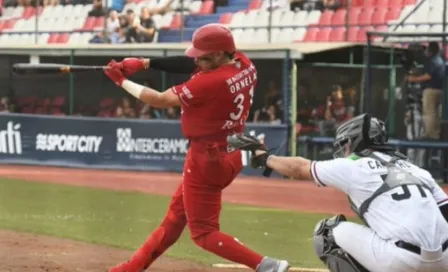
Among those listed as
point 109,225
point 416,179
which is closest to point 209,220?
point 416,179

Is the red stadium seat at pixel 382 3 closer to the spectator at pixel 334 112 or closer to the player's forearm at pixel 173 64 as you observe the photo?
the spectator at pixel 334 112

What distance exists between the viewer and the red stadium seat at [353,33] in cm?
2131

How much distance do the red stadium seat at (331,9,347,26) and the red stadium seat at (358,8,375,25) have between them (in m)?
0.39

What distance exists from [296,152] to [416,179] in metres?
13.7

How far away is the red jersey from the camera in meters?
6.47

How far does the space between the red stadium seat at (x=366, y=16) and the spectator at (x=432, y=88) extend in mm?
4463

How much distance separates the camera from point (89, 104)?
→ 23.6m

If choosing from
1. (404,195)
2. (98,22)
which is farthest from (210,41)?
(98,22)

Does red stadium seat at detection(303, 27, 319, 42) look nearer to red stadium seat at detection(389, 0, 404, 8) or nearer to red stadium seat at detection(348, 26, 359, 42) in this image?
red stadium seat at detection(348, 26, 359, 42)

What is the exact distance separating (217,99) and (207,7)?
1945cm

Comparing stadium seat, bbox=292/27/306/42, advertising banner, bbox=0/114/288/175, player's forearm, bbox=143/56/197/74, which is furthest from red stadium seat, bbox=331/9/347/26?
player's forearm, bbox=143/56/197/74

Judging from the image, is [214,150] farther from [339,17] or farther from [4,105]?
[4,105]

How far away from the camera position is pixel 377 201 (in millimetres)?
5355

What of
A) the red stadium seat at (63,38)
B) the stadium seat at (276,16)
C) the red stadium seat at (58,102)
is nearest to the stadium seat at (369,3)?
the stadium seat at (276,16)
